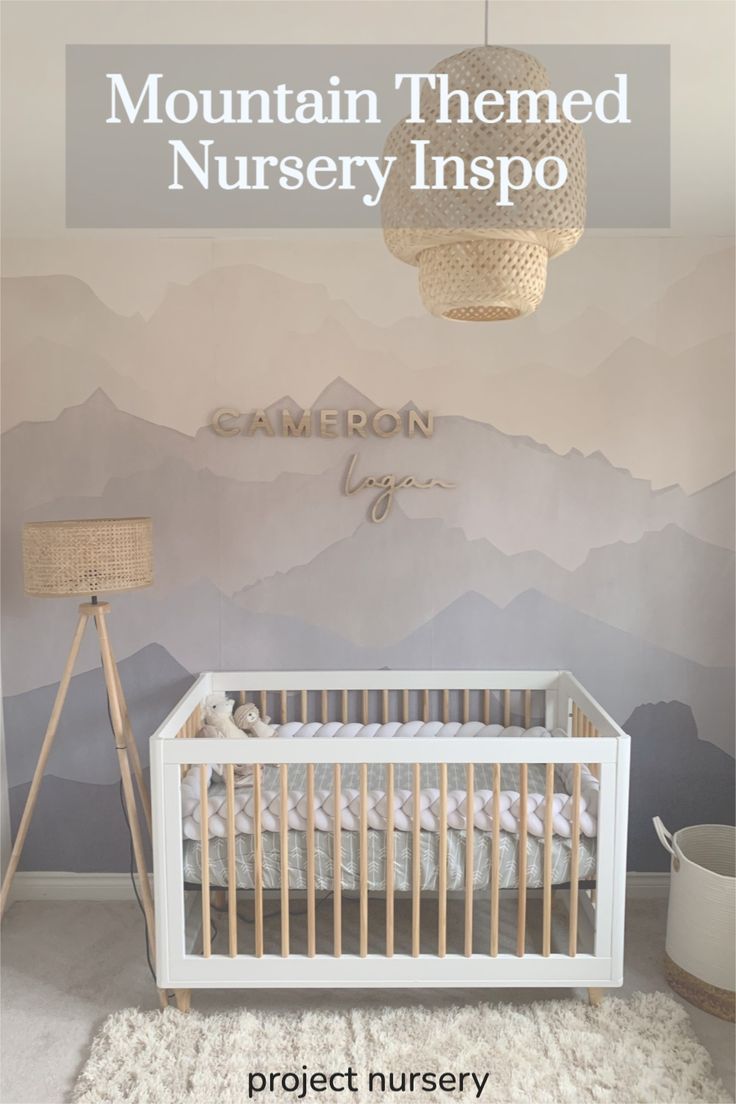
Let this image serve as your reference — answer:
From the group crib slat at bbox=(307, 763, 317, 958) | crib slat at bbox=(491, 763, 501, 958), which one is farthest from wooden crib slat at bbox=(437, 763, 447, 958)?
crib slat at bbox=(307, 763, 317, 958)

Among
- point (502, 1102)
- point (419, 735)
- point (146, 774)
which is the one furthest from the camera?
point (146, 774)

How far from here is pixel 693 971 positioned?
2.50 metres

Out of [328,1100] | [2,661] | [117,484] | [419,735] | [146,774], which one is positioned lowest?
[328,1100]

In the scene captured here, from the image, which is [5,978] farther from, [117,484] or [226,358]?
[226,358]

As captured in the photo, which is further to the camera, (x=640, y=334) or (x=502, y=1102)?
(x=640, y=334)

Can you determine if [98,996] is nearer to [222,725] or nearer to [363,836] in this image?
[222,725]

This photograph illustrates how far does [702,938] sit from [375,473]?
1798mm

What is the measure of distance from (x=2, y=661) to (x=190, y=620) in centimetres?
71

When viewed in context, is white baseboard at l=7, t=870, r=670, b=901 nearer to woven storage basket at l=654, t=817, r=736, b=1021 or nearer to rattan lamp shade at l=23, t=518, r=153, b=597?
woven storage basket at l=654, t=817, r=736, b=1021

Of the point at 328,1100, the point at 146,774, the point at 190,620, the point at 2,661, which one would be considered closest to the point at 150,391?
the point at 190,620

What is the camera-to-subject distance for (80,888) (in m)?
3.17

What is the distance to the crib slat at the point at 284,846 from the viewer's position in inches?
91.7

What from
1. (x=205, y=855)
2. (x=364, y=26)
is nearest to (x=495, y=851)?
(x=205, y=855)

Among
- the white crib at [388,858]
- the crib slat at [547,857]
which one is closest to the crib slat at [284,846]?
the white crib at [388,858]
